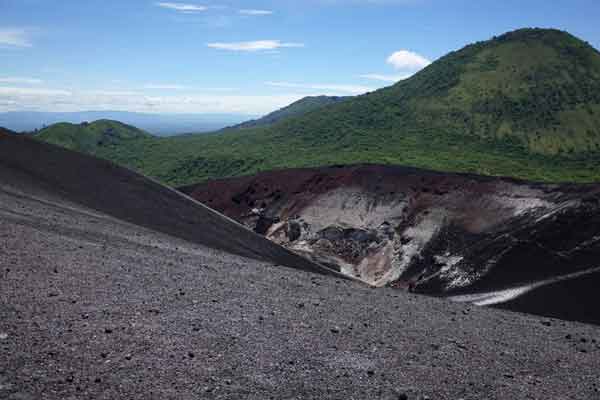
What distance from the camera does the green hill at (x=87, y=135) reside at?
5271 inches

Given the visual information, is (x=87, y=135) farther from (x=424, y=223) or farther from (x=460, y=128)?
(x=424, y=223)

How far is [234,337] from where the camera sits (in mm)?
9320

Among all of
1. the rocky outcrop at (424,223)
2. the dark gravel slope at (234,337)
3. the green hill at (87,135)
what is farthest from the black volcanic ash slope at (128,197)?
the green hill at (87,135)

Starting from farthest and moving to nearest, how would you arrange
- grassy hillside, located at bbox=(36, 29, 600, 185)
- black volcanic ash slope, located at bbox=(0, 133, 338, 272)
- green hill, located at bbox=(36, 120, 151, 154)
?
green hill, located at bbox=(36, 120, 151, 154)
grassy hillside, located at bbox=(36, 29, 600, 185)
black volcanic ash slope, located at bbox=(0, 133, 338, 272)

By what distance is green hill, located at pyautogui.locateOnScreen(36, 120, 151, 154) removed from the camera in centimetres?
13388

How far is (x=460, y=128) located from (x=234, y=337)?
92.4m

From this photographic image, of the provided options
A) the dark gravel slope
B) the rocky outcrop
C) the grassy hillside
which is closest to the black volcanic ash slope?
the rocky outcrop

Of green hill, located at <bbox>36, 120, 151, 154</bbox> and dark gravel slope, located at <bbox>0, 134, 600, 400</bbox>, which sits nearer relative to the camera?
dark gravel slope, located at <bbox>0, 134, 600, 400</bbox>

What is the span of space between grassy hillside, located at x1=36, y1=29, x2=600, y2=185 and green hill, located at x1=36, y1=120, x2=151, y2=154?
24.7ft

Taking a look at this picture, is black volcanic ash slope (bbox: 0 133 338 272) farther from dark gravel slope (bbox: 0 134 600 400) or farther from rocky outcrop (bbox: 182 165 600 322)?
dark gravel slope (bbox: 0 134 600 400)

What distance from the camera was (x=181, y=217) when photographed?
24969mm

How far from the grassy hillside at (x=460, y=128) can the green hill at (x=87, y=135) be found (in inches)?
297

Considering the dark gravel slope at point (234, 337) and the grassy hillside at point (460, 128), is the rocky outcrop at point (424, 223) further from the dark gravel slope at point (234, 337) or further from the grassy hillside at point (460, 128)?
the grassy hillside at point (460, 128)

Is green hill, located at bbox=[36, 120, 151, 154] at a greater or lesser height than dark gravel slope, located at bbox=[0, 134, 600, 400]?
greater
